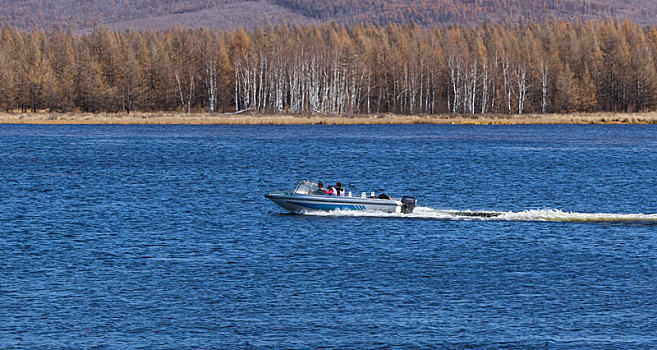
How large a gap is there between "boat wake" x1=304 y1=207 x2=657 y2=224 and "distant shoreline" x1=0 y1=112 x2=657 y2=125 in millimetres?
89143

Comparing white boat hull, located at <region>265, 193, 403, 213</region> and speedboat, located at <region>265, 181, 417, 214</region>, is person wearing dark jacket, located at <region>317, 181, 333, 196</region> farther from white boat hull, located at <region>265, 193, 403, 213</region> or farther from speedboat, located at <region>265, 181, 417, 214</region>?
white boat hull, located at <region>265, 193, 403, 213</region>

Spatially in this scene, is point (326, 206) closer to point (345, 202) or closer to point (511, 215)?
→ point (345, 202)

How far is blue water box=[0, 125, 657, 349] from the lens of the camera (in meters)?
26.6

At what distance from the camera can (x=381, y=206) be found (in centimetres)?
4631

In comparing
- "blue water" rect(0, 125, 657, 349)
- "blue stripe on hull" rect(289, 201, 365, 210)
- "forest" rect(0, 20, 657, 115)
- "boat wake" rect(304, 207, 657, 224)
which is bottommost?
"blue water" rect(0, 125, 657, 349)

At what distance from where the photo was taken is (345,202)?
46.3m

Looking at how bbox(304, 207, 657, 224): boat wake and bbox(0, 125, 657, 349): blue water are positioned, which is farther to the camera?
bbox(304, 207, 657, 224): boat wake

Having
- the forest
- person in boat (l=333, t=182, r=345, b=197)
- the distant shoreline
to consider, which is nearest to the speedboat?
person in boat (l=333, t=182, r=345, b=197)

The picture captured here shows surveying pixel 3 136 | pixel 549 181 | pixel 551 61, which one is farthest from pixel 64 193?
pixel 551 61

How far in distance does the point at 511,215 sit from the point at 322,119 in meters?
95.7

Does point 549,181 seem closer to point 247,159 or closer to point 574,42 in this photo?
point 247,159

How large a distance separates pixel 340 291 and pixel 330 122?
110m

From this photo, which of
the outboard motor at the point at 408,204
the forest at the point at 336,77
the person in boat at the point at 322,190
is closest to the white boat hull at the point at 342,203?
the outboard motor at the point at 408,204

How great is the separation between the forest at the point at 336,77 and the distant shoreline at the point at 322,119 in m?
8.83
